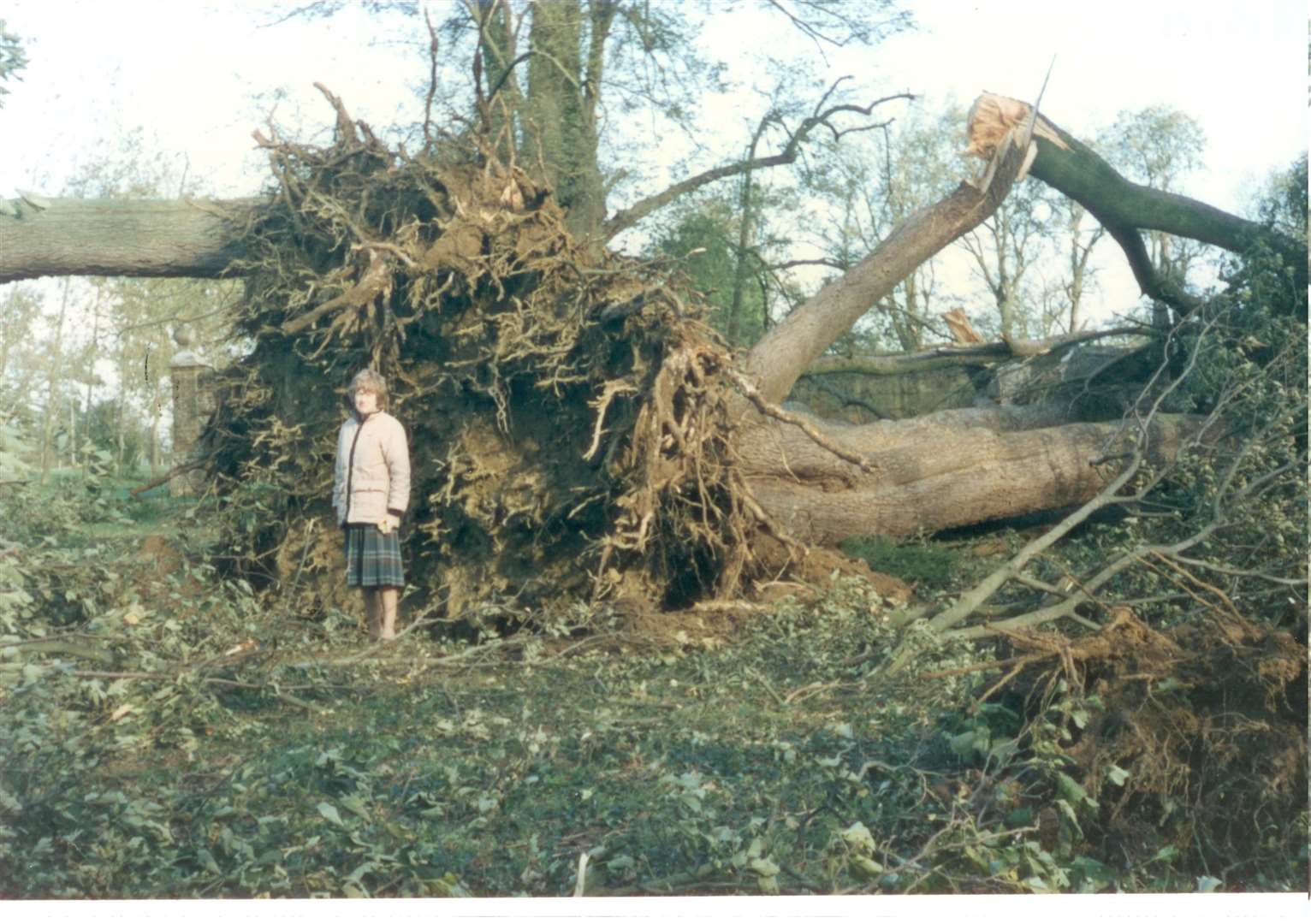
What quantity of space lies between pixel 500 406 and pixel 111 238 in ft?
12.1

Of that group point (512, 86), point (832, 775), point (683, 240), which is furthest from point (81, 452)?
point (683, 240)

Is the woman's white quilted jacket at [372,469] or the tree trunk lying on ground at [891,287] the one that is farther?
the tree trunk lying on ground at [891,287]

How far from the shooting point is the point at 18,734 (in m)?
4.02

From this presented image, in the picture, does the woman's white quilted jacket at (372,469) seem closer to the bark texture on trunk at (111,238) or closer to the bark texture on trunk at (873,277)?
the bark texture on trunk at (111,238)

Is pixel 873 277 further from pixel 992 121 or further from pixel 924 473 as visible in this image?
pixel 924 473

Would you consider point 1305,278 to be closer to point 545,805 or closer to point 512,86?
point 512,86

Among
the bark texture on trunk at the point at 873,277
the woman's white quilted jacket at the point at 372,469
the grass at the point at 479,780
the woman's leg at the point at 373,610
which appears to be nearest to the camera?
the grass at the point at 479,780

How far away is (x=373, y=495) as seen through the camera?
21.8 feet

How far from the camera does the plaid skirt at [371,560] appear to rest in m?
6.72

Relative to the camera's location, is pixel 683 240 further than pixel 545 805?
Yes

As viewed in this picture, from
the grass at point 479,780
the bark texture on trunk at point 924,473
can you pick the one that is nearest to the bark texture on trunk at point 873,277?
the bark texture on trunk at point 924,473

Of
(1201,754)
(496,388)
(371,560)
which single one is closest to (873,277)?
(496,388)

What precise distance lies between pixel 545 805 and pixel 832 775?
0.88 m

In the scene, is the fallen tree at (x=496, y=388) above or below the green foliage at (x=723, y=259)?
below
